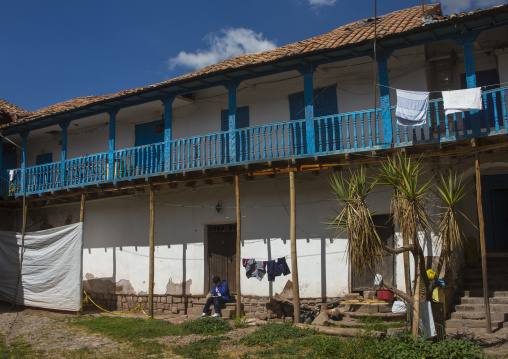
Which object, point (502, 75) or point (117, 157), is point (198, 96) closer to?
point (117, 157)

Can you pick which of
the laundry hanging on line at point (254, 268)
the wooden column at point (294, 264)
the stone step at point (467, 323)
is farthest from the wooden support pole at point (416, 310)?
the laundry hanging on line at point (254, 268)

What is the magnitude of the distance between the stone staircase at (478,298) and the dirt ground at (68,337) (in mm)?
323

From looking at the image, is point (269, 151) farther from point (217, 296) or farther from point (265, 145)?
point (217, 296)

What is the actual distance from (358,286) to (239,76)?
6125 millimetres

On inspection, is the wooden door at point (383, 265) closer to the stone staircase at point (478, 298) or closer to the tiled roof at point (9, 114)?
the stone staircase at point (478, 298)

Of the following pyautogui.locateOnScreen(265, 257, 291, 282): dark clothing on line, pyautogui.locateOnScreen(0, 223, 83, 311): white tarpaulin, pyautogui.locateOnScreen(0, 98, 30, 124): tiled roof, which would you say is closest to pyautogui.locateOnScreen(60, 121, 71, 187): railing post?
pyautogui.locateOnScreen(0, 223, 83, 311): white tarpaulin

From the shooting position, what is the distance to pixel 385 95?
453 inches

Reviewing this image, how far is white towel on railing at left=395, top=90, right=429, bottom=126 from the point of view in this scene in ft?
34.9

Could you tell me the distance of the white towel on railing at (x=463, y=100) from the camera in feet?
33.0

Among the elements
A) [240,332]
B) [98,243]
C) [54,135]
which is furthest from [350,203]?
[54,135]

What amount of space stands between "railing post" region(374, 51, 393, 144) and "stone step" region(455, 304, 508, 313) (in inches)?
149

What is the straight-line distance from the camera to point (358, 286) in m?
12.2

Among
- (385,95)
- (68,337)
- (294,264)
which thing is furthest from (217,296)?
(385,95)

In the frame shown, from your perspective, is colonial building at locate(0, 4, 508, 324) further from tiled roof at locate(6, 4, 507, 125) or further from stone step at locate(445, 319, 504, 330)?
stone step at locate(445, 319, 504, 330)
